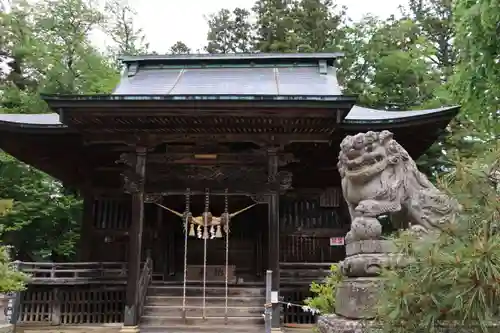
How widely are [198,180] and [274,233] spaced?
212 centimetres

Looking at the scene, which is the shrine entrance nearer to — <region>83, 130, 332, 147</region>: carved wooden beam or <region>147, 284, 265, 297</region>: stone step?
<region>147, 284, 265, 297</region>: stone step

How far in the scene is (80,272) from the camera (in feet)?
35.5

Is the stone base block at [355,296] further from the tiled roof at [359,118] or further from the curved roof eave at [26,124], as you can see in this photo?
the curved roof eave at [26,124]

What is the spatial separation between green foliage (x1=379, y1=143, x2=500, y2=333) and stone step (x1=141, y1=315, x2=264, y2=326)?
669cm

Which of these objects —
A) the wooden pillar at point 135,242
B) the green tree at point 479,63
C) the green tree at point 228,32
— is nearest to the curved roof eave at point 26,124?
the wooden pillar at point 135,242

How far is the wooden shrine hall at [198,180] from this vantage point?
9.46 metres

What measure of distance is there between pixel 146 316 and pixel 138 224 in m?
1.86

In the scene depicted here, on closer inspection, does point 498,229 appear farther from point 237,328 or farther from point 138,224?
point 138,224

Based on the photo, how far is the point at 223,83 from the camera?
1289 centimetres

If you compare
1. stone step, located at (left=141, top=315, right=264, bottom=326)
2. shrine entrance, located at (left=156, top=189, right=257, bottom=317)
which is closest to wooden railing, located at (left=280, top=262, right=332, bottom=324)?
stone step, located at (left=141, top=315, right=264, bottom=326)

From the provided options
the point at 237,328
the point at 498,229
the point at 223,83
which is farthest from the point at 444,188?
the point at 223,83

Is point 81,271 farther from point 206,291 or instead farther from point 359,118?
point 359,118

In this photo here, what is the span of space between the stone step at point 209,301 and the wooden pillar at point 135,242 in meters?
0.67

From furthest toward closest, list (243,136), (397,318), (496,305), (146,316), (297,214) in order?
(297,214) < (243,136) < (146,316) < (397,318) < (496,305)
